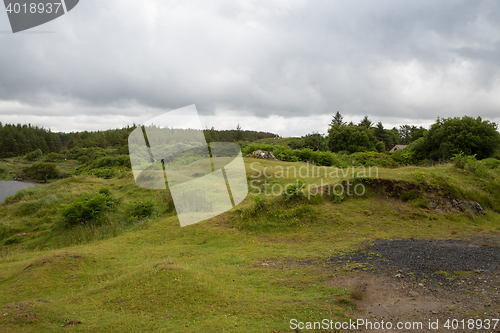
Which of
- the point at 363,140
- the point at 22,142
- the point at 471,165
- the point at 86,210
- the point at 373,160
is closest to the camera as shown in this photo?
the point at 86,210

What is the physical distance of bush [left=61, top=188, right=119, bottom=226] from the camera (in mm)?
12203

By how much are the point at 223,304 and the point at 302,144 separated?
46756mm

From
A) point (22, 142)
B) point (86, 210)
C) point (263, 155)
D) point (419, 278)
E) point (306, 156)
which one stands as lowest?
point (419, 278)

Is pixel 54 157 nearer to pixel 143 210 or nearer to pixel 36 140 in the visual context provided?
pixel 36 140

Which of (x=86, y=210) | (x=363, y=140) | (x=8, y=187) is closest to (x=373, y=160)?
(x=363, y=140)

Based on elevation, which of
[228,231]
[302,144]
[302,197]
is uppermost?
[302,144]

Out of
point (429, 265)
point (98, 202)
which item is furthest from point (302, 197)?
point (98, 202)

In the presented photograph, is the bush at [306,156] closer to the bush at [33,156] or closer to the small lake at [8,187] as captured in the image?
the small lake at [8,187]

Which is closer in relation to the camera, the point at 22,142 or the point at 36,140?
the point at 22,142

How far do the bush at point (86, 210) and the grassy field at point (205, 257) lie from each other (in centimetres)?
37

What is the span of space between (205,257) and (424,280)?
229 inches

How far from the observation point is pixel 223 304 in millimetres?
4543

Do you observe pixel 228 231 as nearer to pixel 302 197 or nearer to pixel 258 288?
pixel 302 197

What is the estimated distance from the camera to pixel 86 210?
1250cm
